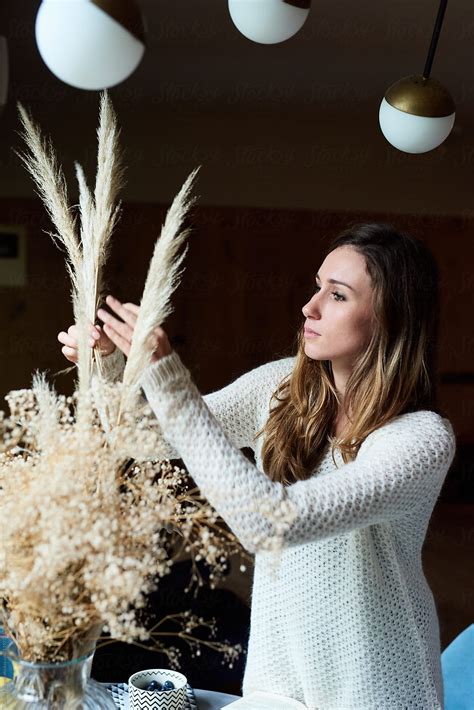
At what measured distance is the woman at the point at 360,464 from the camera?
1.46 metres

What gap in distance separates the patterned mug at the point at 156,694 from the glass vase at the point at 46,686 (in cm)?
33

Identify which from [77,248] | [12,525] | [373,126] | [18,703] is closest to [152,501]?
[12,525]

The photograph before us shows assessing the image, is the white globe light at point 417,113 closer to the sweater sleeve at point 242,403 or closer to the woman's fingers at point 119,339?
the sweater sleeve at point 242,403

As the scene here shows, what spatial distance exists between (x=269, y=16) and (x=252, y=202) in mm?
3923

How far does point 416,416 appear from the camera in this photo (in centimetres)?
151

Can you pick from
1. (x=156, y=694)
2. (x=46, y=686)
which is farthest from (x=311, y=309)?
(x=46, y=686)

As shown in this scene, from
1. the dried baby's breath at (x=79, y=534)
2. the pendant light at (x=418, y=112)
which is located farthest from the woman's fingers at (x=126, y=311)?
the pendant light at (x=418, y=112)

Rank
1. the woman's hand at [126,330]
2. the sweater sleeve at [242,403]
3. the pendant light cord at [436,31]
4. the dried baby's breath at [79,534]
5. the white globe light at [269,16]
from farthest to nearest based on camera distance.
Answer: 1. the sweater sleeve at [242,403]
2. the pendant light cord at [436,31]
3. the white globe light at [269,16]
4. the woman's hand at [126,330]
5. the dried baby's breath at [79,534]

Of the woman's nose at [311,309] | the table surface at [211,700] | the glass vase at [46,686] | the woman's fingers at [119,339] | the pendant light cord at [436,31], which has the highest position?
the pendant light cord at [436,31]

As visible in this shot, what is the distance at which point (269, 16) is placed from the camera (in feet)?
4.30

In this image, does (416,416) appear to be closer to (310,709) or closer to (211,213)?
(310,709)

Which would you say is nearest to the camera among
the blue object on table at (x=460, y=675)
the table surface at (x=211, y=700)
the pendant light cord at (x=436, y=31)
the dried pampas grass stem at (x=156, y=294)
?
the dried pampas grass stem at (x=156, y=294)

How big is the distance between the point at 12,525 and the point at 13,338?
4.13 meters

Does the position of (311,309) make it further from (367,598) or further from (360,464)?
(367,598)
